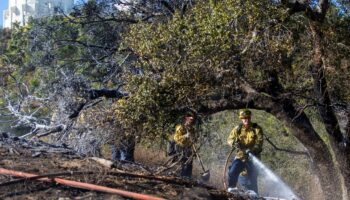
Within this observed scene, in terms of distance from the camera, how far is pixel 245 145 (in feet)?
33.8

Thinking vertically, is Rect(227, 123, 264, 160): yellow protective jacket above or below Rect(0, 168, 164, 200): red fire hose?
above

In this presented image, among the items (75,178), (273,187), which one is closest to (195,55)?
(75,178)

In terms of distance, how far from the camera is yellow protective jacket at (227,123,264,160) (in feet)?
33.6

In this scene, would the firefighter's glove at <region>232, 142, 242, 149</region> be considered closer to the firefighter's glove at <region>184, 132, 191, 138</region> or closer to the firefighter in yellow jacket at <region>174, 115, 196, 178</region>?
the firefighter in yellow jacket at <region>174, 115, 196, 178</region>

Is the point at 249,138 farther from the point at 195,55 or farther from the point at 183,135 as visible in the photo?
the point at 195,55

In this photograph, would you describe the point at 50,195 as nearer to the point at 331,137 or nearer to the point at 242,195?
the point at 242,195

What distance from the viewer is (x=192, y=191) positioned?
8.26 meters

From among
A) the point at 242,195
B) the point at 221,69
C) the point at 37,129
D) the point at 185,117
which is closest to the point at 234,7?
the point at 221,69

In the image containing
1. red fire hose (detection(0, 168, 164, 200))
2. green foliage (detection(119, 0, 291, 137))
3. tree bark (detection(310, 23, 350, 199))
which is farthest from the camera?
tree bark (detection(310, 23, 350, 199))

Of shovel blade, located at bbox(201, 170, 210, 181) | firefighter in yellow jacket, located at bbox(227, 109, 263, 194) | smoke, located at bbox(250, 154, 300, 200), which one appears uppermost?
firefighter in yellow jacket, located at bbox(227, 109, 263, 194)

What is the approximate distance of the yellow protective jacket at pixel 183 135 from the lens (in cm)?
957

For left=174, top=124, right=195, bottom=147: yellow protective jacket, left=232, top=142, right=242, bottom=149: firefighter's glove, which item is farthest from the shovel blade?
left=174, top=124, right=195, bottom=147: yellow protective jacket

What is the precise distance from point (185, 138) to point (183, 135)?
0.33ft

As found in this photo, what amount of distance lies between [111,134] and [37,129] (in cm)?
228
